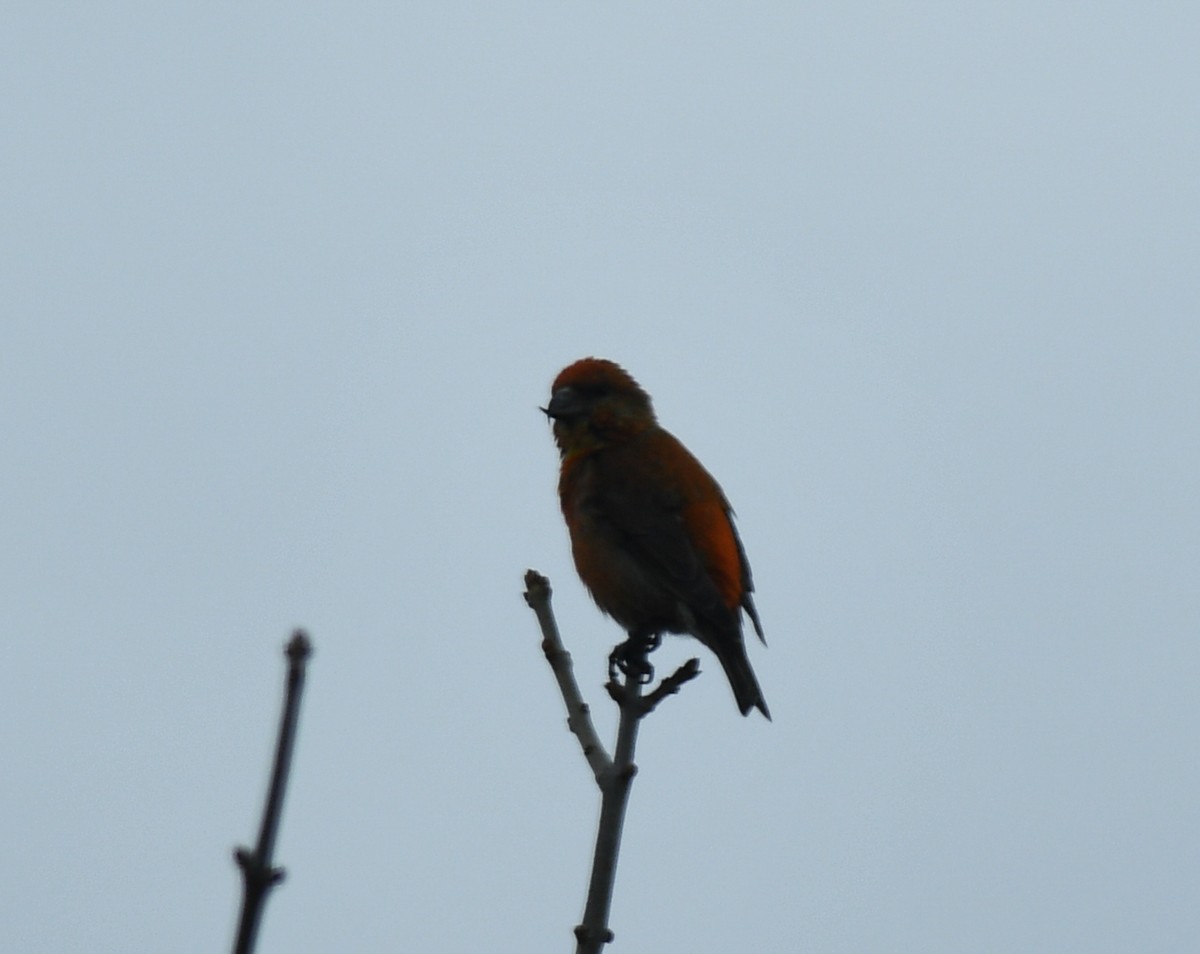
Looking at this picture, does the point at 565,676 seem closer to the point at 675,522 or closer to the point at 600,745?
the point at 600,745

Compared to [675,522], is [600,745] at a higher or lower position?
lower

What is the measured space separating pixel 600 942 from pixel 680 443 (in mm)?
5315

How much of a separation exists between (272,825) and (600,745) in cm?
213

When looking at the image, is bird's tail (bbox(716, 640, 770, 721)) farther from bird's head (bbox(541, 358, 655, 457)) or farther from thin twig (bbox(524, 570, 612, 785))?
thin twig (bbox(524, 570, 612, 785))

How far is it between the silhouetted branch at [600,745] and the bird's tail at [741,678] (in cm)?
220

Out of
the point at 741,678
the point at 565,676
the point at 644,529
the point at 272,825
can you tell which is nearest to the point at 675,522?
the point at 644,529

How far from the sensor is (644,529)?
24.8 ft

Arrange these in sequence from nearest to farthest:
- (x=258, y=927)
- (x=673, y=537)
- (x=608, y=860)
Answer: (x=258, y=927) → (x=608, y=860) → (x=673, y=537)

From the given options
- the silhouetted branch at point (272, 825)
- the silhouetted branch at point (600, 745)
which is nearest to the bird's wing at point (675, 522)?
the silhouetted branch at point (600, 745)

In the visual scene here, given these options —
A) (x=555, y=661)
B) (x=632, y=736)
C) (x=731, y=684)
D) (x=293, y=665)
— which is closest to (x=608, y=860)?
(x=632, y=736)

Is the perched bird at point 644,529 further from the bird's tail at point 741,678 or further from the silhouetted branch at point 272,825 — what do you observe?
the silhouetted branch at point 272,825

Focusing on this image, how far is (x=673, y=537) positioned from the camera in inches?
295

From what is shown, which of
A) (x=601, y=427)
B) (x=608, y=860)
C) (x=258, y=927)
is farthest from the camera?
(x=601, y=427)

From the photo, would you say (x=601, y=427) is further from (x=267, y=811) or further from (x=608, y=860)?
(x=267, y=811)
